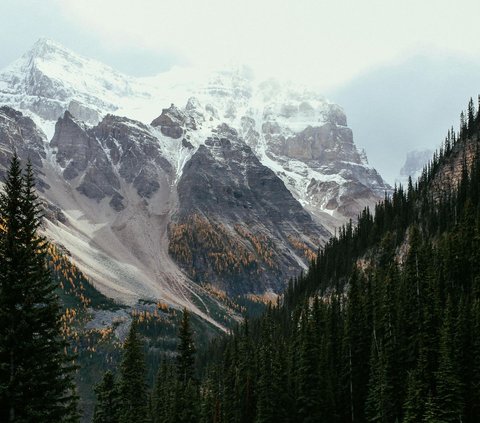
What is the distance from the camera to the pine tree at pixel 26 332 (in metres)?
27.4

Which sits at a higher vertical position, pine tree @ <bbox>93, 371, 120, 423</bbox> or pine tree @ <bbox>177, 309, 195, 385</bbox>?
pine tree @ <bbox>177, 309, 195, 385</bbox>

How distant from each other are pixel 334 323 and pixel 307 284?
9077 centimetres

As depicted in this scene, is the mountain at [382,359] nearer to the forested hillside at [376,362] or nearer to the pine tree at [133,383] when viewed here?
the forested hillside at [376,362]

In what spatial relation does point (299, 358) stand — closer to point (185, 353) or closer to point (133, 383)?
point (185, 353)

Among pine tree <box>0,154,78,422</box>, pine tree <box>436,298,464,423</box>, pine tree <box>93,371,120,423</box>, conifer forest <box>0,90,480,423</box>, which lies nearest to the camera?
pine tree <box>0,154,78,422</box>

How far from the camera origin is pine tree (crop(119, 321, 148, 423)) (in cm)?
6191

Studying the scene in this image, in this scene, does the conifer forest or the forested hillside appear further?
the forested hillside

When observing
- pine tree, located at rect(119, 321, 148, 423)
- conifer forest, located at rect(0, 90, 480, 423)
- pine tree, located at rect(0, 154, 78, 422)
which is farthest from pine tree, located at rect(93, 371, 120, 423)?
pine tree, located at rect(0, 154, 78, 422)

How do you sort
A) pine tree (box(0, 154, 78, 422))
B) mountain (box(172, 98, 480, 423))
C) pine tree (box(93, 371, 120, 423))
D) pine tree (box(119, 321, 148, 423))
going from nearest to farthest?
pine tree (box(0, 154, 78, 422)), mountain (box(172, 98, 480, 423)), pine tree (box(119, 321, 148, 423)), pine tree (box(93, 371, 120, 423))

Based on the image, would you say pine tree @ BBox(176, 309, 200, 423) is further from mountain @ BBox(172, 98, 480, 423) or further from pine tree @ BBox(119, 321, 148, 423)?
pine tree @ BBox(119, 321, 148, 423)

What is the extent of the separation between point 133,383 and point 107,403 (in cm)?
404

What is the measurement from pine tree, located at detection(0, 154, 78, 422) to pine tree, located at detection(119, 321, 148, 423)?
108 feet

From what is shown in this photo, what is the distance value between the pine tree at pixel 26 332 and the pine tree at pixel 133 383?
32.8m

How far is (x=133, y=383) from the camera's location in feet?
206
